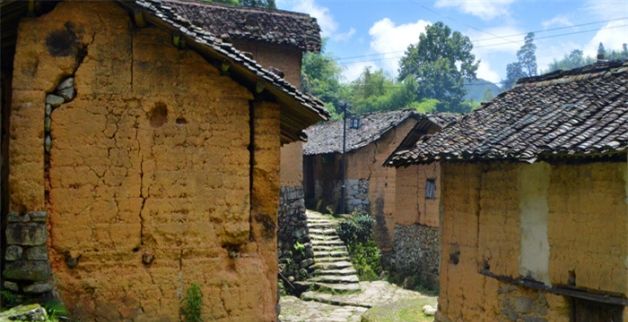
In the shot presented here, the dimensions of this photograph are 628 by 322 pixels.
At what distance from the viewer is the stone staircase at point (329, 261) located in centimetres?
1861

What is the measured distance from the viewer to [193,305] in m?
6.84

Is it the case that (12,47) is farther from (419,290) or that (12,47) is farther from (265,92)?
(419,290)

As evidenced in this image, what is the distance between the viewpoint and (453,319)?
1169 centimetres

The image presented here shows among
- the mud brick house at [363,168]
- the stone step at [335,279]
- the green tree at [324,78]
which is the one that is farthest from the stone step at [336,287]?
the green tree at [324,78]

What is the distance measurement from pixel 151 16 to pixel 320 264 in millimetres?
14080

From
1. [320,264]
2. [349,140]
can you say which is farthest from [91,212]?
[349,140]

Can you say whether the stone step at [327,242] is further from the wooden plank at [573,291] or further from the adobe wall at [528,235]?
the wooden plank at [573,291]

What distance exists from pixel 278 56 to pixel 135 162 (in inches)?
463

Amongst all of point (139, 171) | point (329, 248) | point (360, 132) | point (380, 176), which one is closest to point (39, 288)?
point (139, 171)

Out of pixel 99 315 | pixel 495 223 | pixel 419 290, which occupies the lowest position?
pixel 419 290

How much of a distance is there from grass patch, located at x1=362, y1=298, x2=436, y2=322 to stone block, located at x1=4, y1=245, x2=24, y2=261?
9498 millimetres

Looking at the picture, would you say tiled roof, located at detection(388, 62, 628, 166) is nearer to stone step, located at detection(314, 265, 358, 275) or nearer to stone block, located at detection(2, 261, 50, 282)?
stone block, located at detection(2, 261, 50, 282)

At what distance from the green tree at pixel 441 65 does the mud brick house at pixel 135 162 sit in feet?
172

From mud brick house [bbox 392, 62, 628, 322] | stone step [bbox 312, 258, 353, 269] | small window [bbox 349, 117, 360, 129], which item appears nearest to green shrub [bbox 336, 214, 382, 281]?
stone step [bbox 312, 258, 353, 269]
